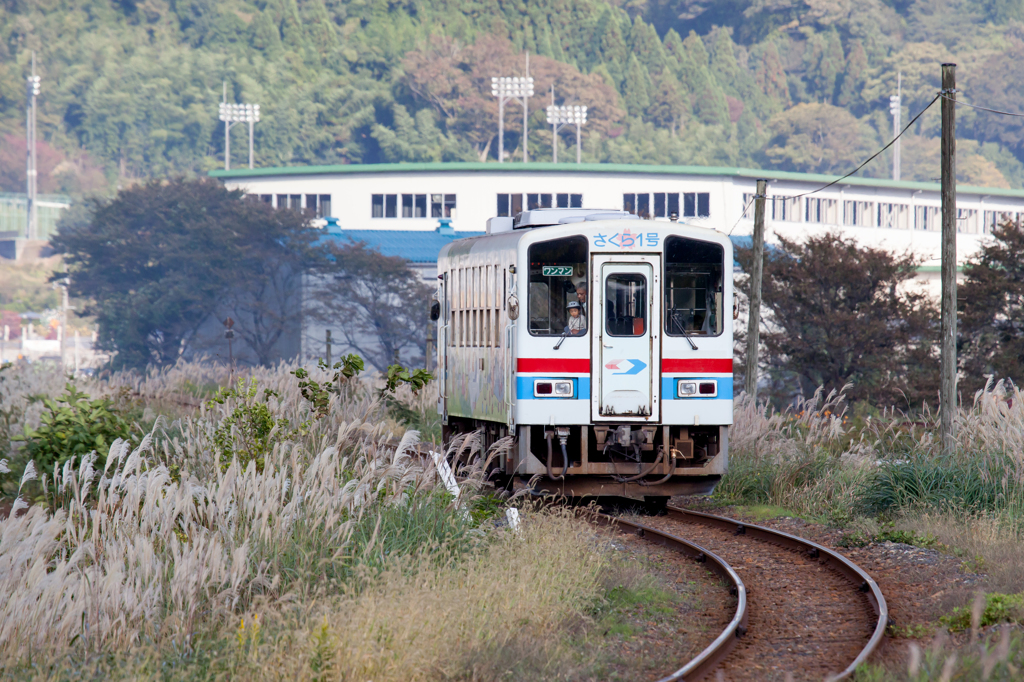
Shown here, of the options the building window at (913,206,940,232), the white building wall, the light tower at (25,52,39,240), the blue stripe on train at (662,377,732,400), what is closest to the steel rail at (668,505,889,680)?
the blue stripe on train at (662,377,732,400)

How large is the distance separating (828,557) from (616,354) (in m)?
3.30

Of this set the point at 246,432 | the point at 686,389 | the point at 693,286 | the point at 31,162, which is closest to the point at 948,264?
the point at 693,286

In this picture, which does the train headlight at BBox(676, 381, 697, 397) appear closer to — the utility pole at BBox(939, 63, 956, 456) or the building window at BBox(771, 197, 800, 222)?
the utility pole at BBox(939, 63, 956, 456)

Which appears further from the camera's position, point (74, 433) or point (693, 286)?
point (74, 433)

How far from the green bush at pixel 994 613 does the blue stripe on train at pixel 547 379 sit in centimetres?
538

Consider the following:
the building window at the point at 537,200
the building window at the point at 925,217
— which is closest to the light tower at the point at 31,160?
the building window at the point at 537,200

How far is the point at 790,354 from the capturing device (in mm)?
31078

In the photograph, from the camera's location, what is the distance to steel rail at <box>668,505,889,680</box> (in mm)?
8019

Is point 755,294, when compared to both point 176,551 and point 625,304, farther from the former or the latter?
Answer: point 176,551

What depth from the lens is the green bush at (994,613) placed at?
8383 mm

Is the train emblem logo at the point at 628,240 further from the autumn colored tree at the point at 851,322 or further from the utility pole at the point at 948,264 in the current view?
the autumn colored tree at the point at 851,322

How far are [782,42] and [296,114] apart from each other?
4897 centimetres

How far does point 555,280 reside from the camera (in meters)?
13.5

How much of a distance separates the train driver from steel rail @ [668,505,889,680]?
2.71 m
